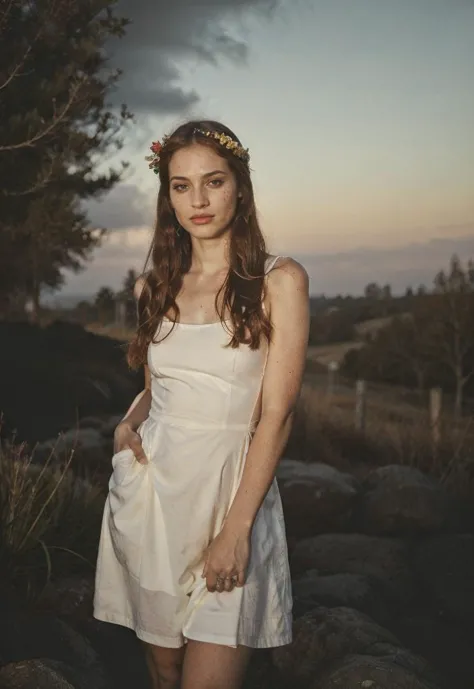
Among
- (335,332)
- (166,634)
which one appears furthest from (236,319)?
(335,332)

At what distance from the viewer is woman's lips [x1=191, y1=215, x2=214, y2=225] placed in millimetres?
2475

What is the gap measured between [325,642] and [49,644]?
1.25 meters

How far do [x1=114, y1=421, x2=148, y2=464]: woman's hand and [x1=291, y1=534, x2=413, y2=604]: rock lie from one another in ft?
8.93

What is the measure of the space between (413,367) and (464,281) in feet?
16.2

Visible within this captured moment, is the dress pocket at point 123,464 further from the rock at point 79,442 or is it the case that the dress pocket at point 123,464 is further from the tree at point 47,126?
the tree at point 47,126

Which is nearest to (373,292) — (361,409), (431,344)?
(431,344)

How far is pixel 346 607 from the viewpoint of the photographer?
3.80m

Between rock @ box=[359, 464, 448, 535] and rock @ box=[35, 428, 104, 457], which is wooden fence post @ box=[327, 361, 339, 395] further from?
rock @ box=[359, 464, 448, 535]

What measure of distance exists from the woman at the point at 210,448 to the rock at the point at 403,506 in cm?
361

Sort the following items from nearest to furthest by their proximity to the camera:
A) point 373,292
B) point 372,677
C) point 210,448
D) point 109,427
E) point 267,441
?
point 267,441, point 210,448, point 372,677, point 109,427, point 373,292

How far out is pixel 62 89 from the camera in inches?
375

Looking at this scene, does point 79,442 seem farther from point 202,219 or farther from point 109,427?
point 202,219

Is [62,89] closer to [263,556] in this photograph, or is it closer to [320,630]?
[320,630]

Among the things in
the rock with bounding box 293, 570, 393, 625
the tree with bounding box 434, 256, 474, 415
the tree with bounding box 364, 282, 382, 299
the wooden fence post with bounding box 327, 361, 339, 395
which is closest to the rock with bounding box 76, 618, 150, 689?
the rock with bounding box 293, 570, 393, 625
